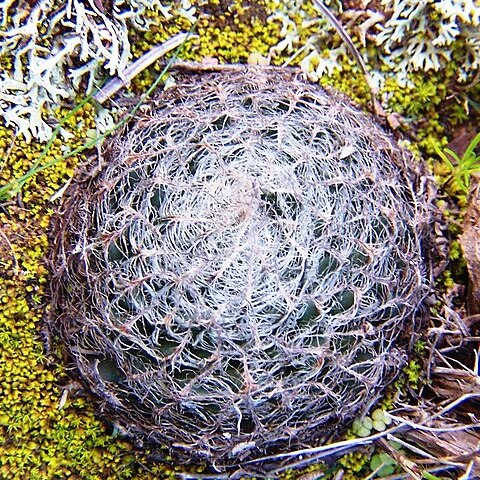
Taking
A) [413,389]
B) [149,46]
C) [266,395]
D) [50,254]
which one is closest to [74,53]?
[149,46]

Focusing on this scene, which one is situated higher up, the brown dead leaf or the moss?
the brown dead leaf

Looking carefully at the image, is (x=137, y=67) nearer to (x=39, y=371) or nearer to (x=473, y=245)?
(x=39, y=371)

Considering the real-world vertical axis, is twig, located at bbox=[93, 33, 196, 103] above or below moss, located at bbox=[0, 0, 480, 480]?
above

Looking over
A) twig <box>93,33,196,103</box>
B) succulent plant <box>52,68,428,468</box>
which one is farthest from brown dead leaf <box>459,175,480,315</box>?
twig <box>93,33,196,103</box>

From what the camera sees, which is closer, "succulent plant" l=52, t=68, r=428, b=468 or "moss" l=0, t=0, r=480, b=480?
"succulent plant" l=52, t=68, r=428, b=468

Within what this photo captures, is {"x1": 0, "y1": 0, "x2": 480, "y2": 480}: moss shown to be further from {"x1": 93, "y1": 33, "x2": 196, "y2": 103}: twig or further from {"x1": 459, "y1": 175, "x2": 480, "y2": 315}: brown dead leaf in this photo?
{"x1": 459, "y1": 175, "x2": 480, "y2": 315}: brown dead leaf

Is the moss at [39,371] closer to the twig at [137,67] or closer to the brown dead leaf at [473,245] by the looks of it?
the twig at [137,67]

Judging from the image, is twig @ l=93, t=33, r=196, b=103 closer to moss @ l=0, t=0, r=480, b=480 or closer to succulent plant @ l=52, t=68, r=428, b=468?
moss @ l=0, t=0, r=480, b=480

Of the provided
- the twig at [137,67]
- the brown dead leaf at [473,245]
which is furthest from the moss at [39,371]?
the brown dead leaf at [473,245]

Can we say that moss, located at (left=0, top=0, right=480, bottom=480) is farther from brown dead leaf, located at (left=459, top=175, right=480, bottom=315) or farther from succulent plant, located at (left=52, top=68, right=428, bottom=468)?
brown dead leaf, located at (left=459, top=175, right=480, bottom=315)
